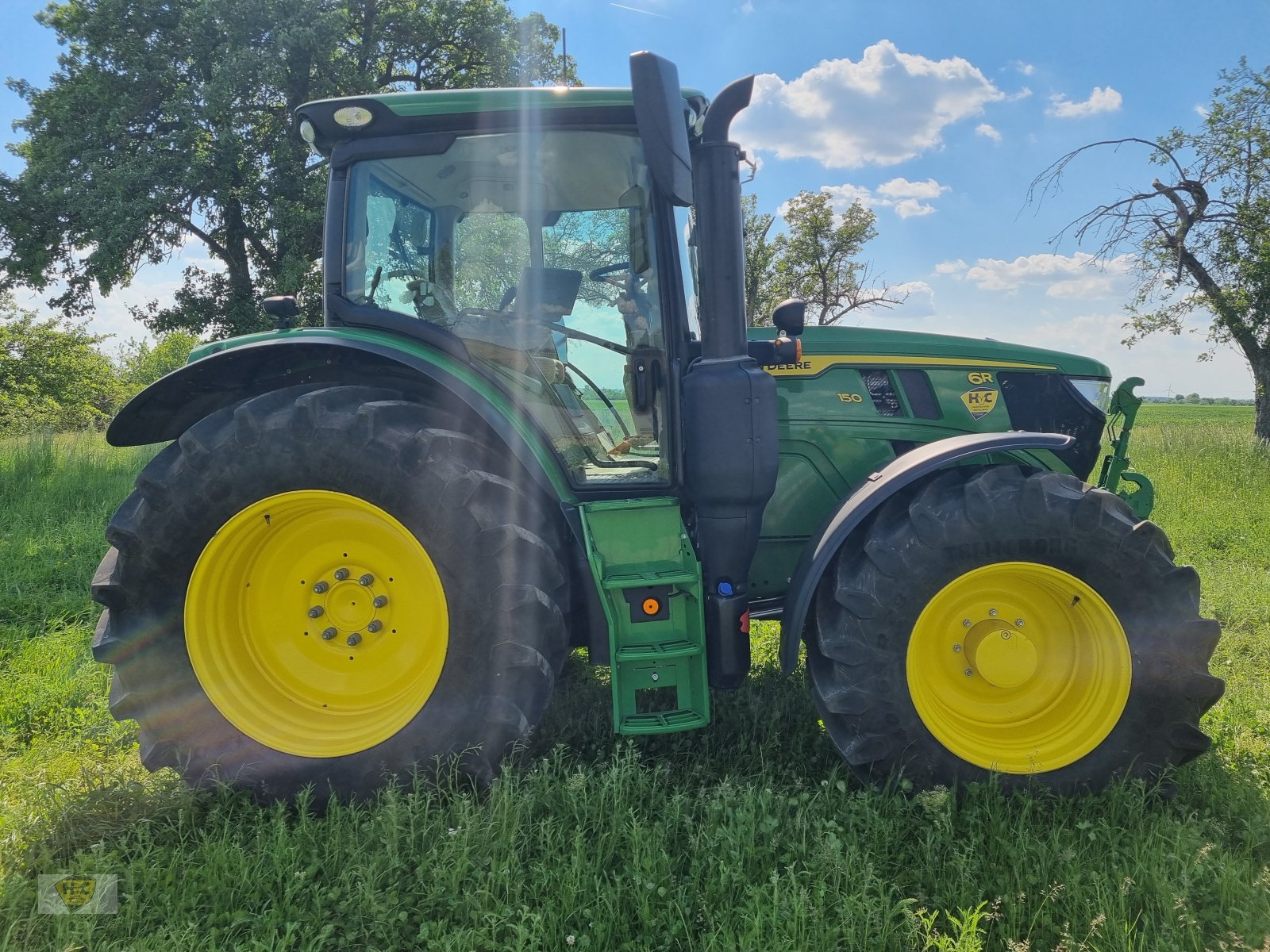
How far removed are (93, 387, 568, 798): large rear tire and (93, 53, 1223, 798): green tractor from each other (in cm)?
1

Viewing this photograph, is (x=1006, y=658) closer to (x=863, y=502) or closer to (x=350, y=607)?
(x=863, y=502)

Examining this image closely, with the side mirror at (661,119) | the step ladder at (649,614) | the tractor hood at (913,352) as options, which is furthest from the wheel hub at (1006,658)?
the side mirror at (661,119)

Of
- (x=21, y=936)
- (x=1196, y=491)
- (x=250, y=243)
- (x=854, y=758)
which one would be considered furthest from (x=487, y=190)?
(x=250, y=243)

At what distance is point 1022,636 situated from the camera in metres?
2.40

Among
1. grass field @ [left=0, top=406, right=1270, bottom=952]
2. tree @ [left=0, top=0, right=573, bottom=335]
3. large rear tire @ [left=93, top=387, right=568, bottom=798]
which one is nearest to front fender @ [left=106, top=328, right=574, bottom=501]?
large rear tire @ [left=93, top=387, right=568, bottom=798]

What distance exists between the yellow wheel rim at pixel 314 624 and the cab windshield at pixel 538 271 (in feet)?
2.40

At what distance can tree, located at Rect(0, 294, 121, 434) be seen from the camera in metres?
20.3

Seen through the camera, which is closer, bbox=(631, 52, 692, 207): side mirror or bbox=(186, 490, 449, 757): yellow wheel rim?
bbox=(631, 52, 692, 207): side mirror

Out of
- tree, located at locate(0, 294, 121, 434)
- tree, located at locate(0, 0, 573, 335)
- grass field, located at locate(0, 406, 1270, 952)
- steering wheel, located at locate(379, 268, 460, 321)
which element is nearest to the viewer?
grass field, located at locate(0, 406, 1270, 952)

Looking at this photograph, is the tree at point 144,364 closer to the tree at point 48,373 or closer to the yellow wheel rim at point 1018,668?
the tree at point 48,373

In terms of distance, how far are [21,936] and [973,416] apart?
3.53 meters

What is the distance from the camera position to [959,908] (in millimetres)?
1802

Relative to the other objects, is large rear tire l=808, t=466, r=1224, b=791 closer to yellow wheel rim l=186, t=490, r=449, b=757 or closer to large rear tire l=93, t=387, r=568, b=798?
large rear tire l=93, t=387, r=568, b=798

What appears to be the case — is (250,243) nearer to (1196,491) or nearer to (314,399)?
(314,399)
